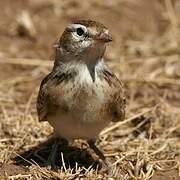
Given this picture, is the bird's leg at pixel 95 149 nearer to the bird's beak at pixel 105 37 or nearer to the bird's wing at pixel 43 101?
the bird's wing at pixel 43 101

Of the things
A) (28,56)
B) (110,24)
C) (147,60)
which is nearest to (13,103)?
(28,56)

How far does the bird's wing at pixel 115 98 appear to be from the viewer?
4.51 meters

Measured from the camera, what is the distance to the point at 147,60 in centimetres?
717

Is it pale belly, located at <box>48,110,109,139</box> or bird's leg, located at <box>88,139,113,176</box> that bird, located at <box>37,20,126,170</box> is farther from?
bird's leg, located at <box>88,139,113,176</box>

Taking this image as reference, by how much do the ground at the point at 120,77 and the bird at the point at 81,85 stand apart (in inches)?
16.8

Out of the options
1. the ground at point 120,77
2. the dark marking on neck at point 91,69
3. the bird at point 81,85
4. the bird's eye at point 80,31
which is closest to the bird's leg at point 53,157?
the ground at point 120,77

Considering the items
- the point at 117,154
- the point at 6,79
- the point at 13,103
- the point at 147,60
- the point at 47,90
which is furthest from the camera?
the point at 147,60

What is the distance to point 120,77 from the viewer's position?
21.8 ft

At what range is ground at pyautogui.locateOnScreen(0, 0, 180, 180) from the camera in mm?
4945

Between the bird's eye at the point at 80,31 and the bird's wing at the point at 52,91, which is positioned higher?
the bird's eye at the point at 80,31

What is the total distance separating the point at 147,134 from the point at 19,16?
10.1 ft

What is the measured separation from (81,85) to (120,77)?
232cm

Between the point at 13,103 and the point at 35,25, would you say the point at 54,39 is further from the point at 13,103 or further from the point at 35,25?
the point at 13,103

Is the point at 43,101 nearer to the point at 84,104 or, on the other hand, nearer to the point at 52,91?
the point at 52,91
